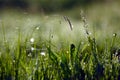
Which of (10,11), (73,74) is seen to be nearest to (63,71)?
(73,74)

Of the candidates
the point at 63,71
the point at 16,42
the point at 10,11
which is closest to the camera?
the point at 63,71

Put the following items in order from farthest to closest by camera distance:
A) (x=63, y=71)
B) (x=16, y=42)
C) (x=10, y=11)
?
(x=10, y=11) < (x=16, y=42) < (x=63, y=71)

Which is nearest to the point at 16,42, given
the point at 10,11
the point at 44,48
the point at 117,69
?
the point at 44,48

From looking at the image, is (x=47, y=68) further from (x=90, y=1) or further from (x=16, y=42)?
(x=90, y=1)

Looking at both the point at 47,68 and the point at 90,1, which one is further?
the point at 90,1

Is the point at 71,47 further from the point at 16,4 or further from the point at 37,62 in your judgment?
the point at 16,4

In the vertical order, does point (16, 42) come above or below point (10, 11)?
below

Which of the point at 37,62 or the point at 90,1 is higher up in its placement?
the point at 90,1

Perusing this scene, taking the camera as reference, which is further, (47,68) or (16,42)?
(16,42)

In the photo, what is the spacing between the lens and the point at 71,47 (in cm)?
308

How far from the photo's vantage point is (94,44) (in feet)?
10.0

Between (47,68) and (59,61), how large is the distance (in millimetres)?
79

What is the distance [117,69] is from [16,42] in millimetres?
661

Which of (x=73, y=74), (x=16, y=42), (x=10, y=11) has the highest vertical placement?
(x=10, y=11)
